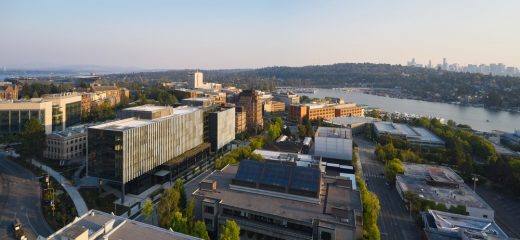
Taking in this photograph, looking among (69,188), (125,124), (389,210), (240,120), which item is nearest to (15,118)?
(69,188)

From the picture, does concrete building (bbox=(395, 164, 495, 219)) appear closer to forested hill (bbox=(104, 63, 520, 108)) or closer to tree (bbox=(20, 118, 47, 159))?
tree (bbox=(20, 118, 47, 159))

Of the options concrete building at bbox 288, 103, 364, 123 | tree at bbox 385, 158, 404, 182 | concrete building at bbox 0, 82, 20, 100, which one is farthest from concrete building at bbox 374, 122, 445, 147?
concrete building at bbox 0, 82, 20, 100

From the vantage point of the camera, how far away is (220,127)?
100ft

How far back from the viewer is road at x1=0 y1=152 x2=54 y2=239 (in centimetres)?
1570

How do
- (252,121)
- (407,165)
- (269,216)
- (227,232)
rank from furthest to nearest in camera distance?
(252,121)
(407,165)
(269,216)
(227,232)

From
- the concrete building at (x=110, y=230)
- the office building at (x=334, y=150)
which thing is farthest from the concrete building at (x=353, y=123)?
the concrete building at (x=110, y=230)

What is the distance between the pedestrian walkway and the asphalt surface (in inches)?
910

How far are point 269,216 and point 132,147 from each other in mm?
9744

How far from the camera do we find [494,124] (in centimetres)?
5866

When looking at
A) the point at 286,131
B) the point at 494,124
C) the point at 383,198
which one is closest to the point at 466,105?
the point at 494,124

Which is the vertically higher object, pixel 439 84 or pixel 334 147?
pixel 439 84

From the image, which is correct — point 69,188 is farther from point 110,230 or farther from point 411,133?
point 411,133

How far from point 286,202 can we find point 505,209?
15.2 metres

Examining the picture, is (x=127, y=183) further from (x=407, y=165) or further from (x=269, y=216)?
(x=407, y=165)
